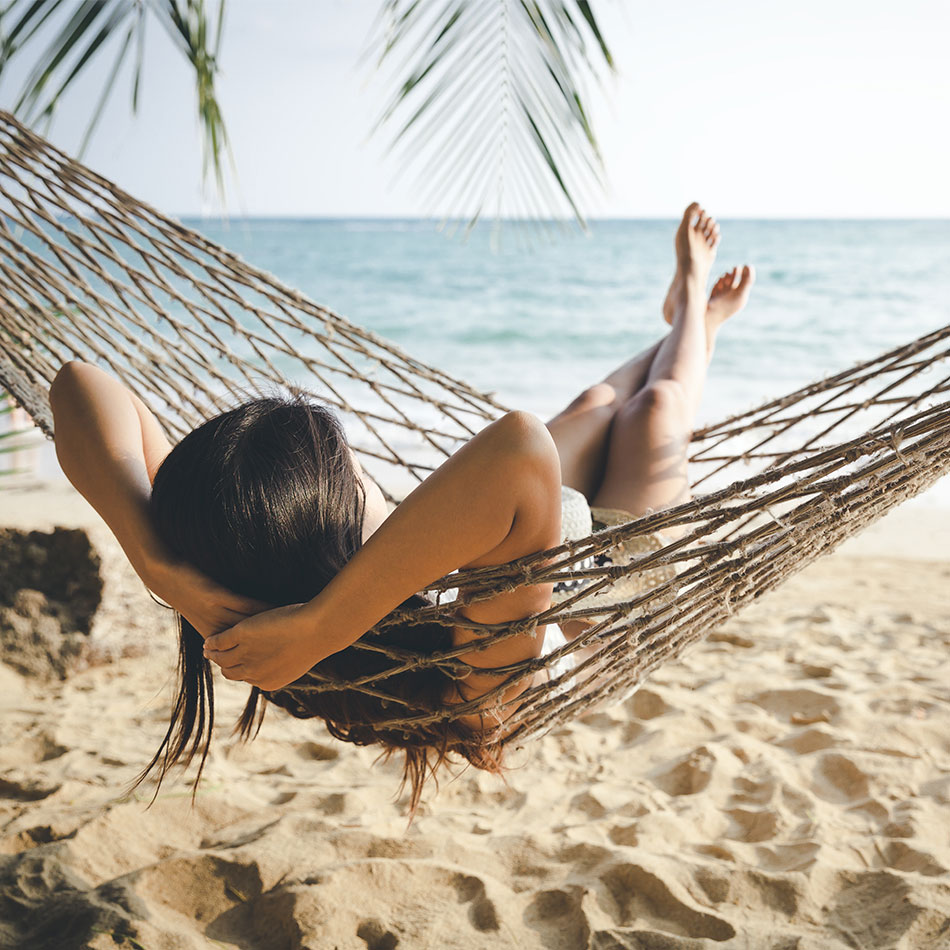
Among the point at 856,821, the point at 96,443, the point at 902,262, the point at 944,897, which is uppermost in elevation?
the point at 902,262

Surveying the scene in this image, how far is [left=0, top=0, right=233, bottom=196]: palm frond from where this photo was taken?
0.84m

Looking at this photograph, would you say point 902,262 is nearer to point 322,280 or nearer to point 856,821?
→ point 322,280

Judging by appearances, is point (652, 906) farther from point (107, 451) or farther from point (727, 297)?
point (727, 297)

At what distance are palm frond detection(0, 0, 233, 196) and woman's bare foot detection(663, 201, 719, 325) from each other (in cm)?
107

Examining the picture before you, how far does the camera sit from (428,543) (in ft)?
2.48

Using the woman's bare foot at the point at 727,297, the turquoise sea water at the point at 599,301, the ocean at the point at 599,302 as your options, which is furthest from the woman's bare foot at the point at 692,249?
the turquoise sea water at the point at 599,301

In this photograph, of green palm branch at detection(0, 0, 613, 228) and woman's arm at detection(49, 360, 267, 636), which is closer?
green palm branch at detection(0, 0, 613, 228)

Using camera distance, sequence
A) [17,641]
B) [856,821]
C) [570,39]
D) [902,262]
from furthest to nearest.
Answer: [902,262], [17,641], [856,821], [570,39]

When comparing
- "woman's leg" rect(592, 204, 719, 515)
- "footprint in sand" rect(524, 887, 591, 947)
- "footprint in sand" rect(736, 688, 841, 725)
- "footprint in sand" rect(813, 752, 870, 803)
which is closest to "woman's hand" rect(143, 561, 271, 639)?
"footprint in sand" rect(524, 887, 591, 947)

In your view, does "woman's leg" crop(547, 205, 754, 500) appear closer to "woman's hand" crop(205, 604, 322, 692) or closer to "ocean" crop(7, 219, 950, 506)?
"woman's hand" crop(205, 604, 322, 692)

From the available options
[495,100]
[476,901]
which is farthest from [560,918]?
[495,100]

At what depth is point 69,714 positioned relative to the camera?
1.85m

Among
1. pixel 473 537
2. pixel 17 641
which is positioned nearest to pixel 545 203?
pixel 473 537

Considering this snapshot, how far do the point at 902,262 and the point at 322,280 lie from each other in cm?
901
